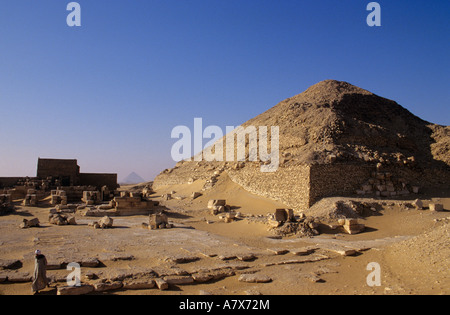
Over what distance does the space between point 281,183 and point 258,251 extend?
10158mm

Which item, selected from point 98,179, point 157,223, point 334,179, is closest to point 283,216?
point 157,223

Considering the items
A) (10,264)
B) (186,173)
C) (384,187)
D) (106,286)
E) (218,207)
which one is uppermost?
(186,173)

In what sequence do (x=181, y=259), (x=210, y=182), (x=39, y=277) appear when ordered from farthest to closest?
(x=210, y=182) → (x=181, y=259) → (x=39, y=277)

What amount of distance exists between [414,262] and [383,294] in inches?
88.3

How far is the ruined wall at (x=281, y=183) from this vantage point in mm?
17734

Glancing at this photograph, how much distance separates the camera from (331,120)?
23.5 metres

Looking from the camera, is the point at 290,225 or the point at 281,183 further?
the point at 281,183

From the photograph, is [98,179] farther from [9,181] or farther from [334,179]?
[334,179]

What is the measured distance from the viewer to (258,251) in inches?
390

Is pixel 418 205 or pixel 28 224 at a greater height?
pixel 418 205

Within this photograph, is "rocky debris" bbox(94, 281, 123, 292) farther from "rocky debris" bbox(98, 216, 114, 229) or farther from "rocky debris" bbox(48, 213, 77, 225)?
"rocky debris" bbox(48, 213, 77, 225)
